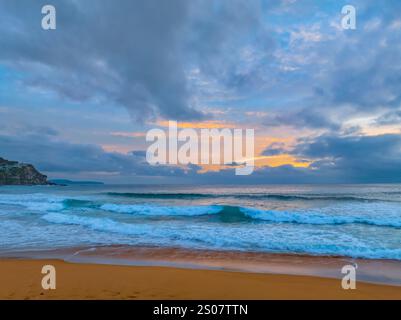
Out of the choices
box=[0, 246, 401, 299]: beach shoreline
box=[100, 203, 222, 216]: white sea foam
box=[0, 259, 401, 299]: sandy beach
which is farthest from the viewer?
box=[100, 203, 222, 216]: white sea foam

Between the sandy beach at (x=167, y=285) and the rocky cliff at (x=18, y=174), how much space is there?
106 metres

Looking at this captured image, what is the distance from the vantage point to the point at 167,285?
18.2ft

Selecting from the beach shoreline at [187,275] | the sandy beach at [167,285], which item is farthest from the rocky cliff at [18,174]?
the sandy beach at [167,285]

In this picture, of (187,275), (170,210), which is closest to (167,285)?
(187,275)

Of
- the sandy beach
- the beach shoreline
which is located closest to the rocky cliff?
the beach shoreline

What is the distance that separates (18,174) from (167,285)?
110 meters

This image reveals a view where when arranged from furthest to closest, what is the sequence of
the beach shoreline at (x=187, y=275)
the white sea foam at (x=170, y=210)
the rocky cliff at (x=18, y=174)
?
the rocky cliff at (x=18, y=174)
the white sea foam at (x=170, y=210)
the beach shoreline at (x=187, y=275)

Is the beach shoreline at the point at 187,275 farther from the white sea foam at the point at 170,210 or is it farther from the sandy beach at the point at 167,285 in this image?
the white sea foam at the point at 170,210

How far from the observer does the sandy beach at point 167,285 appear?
504 centimetres

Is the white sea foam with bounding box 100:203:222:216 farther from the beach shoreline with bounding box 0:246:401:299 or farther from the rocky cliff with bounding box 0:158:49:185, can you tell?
the rocky cliff with bounding box 0:158:49:185

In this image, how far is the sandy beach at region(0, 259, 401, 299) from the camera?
5035mm

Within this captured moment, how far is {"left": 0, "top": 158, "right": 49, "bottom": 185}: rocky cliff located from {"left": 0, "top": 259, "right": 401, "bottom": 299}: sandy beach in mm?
105684
